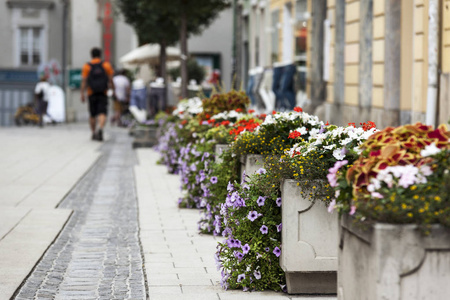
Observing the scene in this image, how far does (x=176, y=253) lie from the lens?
24.2 ft

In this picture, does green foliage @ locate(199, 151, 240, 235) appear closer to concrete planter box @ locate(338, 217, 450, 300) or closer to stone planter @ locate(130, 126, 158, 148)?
concrete planter box @ locate(338, 217, 450, 300)

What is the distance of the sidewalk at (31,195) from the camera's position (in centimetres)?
706

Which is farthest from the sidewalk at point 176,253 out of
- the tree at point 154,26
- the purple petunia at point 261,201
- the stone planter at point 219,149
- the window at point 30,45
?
the window at point 30,45

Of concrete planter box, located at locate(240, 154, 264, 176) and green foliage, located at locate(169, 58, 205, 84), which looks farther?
green foliage, located at locate(169, 58, 205, 84)

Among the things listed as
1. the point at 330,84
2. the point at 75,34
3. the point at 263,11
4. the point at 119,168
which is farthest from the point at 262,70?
the point at 75,34

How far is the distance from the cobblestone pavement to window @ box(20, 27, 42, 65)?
3516cm

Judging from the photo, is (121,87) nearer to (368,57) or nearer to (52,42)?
(52,42)

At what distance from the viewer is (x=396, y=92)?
14.3 metres

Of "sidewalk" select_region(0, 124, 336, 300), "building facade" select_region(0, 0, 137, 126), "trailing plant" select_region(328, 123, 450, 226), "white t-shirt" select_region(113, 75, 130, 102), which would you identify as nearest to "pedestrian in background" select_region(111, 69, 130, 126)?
"white t-shirt" select_region(113, 75, 130, 102)

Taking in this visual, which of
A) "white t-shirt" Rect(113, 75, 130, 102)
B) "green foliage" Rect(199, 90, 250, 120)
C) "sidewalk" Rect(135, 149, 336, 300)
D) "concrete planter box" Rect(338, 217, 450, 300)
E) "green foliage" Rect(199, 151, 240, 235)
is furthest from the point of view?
"white t-shirt" Rect(113, 75, 130, 102)

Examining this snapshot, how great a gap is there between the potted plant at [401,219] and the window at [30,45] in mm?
43476

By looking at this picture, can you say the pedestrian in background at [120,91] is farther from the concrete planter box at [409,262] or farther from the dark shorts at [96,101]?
the concrete planter box at [409,262]

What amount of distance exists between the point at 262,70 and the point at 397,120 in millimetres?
12151

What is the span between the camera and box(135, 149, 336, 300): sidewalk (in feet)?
19.3
